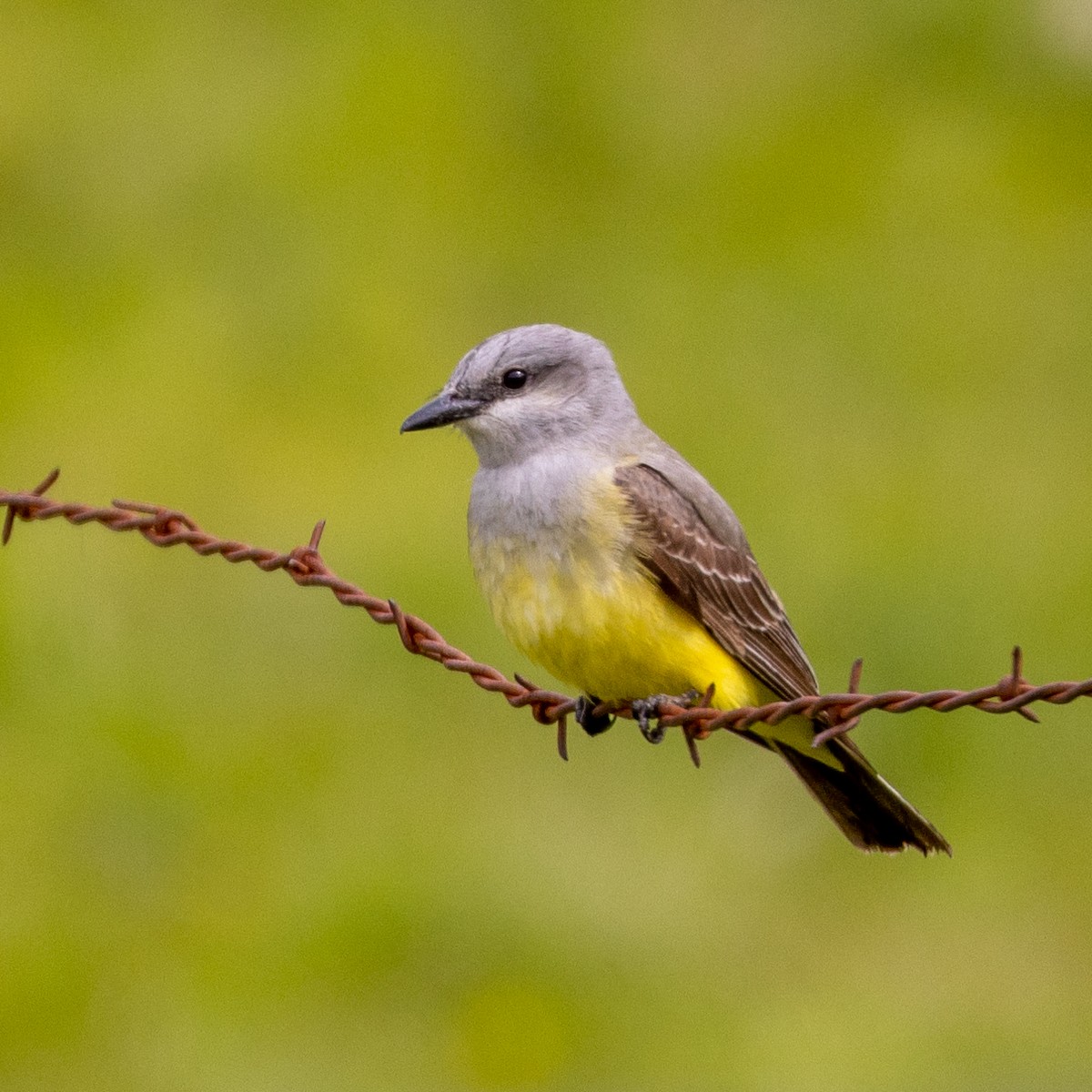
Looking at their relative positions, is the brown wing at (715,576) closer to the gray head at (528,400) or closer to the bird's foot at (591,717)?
the gray head at (528,400)

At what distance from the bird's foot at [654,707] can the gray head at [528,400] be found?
62cm

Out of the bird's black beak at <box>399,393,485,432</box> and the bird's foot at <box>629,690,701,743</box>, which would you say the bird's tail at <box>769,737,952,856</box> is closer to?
the bird's foot at <box>629,690,701,743</box>

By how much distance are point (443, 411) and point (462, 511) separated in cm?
301

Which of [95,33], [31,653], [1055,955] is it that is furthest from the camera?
[95,33]

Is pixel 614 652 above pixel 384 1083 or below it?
above

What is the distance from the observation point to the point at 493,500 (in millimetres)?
4750

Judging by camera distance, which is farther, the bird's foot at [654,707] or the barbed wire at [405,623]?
the bird's foot at [654,707]

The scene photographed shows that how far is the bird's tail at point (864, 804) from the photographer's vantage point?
4641 millimetres

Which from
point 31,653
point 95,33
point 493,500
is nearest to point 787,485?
point 31,653

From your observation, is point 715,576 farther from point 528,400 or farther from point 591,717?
point 528,400

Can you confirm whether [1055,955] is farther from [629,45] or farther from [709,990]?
[629,45]

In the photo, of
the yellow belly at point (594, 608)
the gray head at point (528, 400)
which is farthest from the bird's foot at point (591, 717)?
the gray head at point (528, 400)

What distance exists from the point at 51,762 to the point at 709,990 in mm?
2256

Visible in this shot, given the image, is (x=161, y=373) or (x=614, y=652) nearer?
(x=614, y=652)
